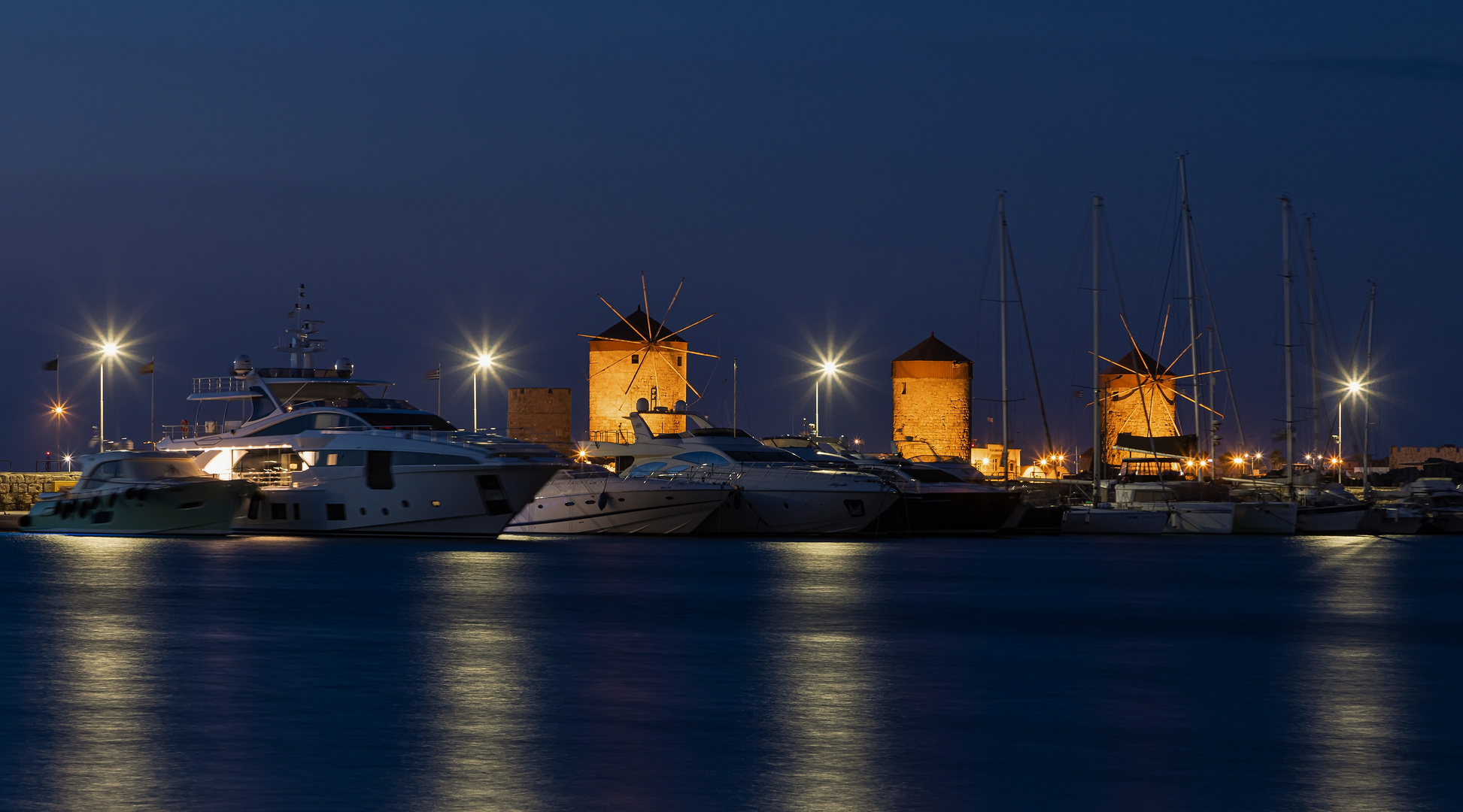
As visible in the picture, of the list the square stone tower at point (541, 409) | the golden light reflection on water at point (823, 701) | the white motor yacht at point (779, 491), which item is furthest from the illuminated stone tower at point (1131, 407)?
the golden light reflection on water at point (823, 701)

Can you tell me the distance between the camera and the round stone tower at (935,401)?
278 feet

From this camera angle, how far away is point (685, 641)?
1611 centimetres

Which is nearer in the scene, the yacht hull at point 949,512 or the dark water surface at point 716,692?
the dark water surface at point 716,692

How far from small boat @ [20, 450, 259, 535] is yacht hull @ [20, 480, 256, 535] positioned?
→ 0.02 metres

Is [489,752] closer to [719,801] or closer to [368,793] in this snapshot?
[368,793]

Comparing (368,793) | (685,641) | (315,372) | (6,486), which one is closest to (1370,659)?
(685,641)

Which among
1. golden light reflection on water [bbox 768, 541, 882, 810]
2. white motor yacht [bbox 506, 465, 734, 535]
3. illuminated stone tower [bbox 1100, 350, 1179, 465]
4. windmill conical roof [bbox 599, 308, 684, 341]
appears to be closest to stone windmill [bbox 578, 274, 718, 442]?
windmill conical roof [bbox 599, 308, 684, 341]

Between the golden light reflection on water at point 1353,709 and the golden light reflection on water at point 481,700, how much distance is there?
4.16m

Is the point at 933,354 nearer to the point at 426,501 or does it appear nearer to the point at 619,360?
the point at 619,360

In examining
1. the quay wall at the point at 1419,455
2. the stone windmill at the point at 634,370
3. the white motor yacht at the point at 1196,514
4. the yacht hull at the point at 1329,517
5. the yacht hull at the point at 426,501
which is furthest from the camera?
the quay wall at the point at 1419,455

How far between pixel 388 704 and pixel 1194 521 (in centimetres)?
3740

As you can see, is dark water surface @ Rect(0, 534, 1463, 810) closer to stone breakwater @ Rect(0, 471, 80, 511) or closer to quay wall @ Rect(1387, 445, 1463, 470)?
stone breakwater @ Rect(0, 471, 80, 511)

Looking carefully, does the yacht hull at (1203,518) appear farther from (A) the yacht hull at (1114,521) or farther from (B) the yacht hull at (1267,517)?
(A) the yacht hull at (1114,521)

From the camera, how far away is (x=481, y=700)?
38.6 ft
